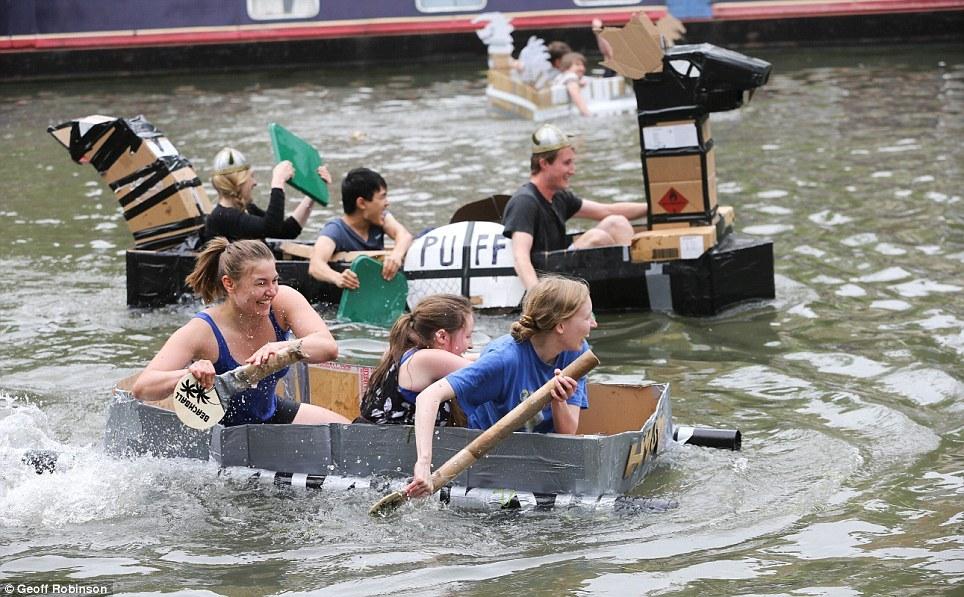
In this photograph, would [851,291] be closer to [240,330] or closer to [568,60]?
[240,330]

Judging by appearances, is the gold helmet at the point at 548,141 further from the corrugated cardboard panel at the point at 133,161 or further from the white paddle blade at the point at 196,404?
the white paddle blade at the point at 196,404

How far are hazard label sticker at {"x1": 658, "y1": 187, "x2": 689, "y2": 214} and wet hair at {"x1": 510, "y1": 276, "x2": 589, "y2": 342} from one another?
11.9ft

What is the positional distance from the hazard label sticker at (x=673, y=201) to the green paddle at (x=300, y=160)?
99.5 inches

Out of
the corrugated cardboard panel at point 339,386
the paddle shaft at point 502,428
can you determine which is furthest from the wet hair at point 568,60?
the paddle shaft at point 502,428

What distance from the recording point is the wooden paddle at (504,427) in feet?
18.9

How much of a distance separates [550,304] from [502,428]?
1.94 feet

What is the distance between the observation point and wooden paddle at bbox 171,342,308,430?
240 inches

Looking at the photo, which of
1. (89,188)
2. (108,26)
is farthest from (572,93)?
(108,26)

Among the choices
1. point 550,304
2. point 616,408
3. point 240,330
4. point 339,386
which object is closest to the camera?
point 550,304

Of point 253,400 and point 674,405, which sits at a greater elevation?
point 253,400

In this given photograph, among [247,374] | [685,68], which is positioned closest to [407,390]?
[247,374]

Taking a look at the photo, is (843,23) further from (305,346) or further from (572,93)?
(305,346)

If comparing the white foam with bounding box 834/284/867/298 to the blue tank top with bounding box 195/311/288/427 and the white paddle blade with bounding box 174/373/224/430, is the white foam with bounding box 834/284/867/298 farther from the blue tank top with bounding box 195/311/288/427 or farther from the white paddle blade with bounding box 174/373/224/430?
the white paddle blade with bounding box 174/373/224/430

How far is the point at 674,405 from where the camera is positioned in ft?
25.8
